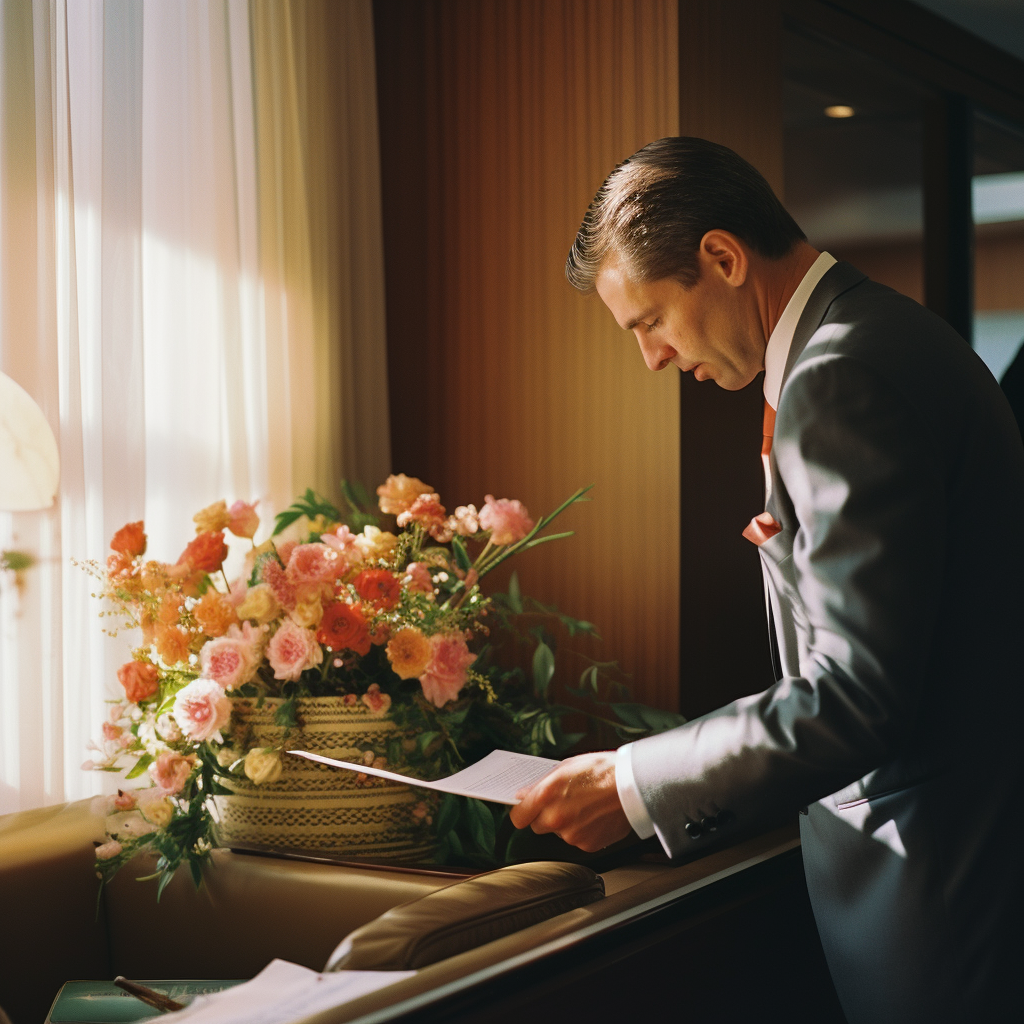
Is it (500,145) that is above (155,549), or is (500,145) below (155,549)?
above

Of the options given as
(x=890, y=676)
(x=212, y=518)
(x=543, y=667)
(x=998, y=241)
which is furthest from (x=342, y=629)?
(x=998, y=241)

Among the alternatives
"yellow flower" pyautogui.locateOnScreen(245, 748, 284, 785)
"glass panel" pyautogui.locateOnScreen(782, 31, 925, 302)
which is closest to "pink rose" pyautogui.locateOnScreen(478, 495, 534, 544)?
"yellow flower" pyautogui.locateOnScreen(245, 748, 284, 785)

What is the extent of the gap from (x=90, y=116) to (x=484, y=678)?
1121 mm

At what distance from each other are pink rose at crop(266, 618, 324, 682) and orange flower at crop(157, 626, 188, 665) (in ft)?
0.41

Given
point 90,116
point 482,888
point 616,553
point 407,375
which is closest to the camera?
point 482,888

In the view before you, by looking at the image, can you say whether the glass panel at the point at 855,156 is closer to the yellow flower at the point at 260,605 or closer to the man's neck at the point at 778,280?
the man's neck at the point at 778,280

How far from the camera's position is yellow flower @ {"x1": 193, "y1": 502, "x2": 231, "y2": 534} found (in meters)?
1.69

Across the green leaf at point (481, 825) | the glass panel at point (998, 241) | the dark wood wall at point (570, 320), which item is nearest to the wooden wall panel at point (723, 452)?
the dark wood wall at point (570, 320)

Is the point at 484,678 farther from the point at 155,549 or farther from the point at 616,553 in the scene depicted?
the point at 155,549

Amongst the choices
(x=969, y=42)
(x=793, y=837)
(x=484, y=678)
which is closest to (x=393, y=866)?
(x=484, y=678)

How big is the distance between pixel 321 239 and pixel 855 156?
2.47 metres

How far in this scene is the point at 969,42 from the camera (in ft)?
10.3

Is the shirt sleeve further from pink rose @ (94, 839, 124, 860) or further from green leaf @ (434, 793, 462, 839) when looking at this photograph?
pink rose @ (94, 839, 124, 860)

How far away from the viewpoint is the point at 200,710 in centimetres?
156
